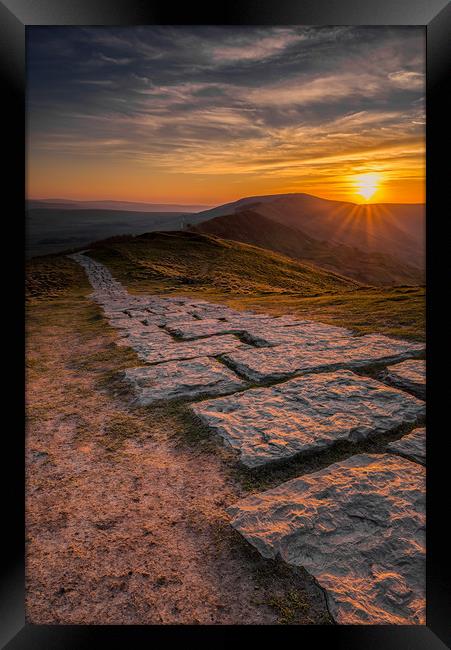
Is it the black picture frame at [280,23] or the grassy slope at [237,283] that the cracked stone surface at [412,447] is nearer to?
the black picture frame at [280,23]

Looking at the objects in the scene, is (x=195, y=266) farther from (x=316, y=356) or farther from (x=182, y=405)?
(x=182, y=405)

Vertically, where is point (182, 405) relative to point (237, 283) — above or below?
below

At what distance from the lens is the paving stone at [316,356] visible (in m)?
4.00

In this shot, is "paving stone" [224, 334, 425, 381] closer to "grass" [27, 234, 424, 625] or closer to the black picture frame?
"grass" [27, 234, 424, 625]

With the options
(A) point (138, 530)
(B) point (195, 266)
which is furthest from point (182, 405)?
(B) point (195, 266)

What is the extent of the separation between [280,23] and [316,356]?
3223mm

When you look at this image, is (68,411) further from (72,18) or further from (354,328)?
(354,328)

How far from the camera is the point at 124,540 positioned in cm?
200

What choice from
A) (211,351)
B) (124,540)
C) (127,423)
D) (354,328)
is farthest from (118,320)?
(124,540)

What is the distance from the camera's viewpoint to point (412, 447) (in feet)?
8.52

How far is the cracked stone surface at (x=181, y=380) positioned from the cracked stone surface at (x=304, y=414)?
269mm

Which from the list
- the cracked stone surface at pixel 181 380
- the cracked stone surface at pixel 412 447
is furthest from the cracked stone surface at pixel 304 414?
the cracked stone surface at pixel 181 380

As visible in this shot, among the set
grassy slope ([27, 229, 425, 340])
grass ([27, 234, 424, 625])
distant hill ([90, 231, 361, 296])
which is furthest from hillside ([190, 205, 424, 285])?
grass ([27, 234, 424, 625])
